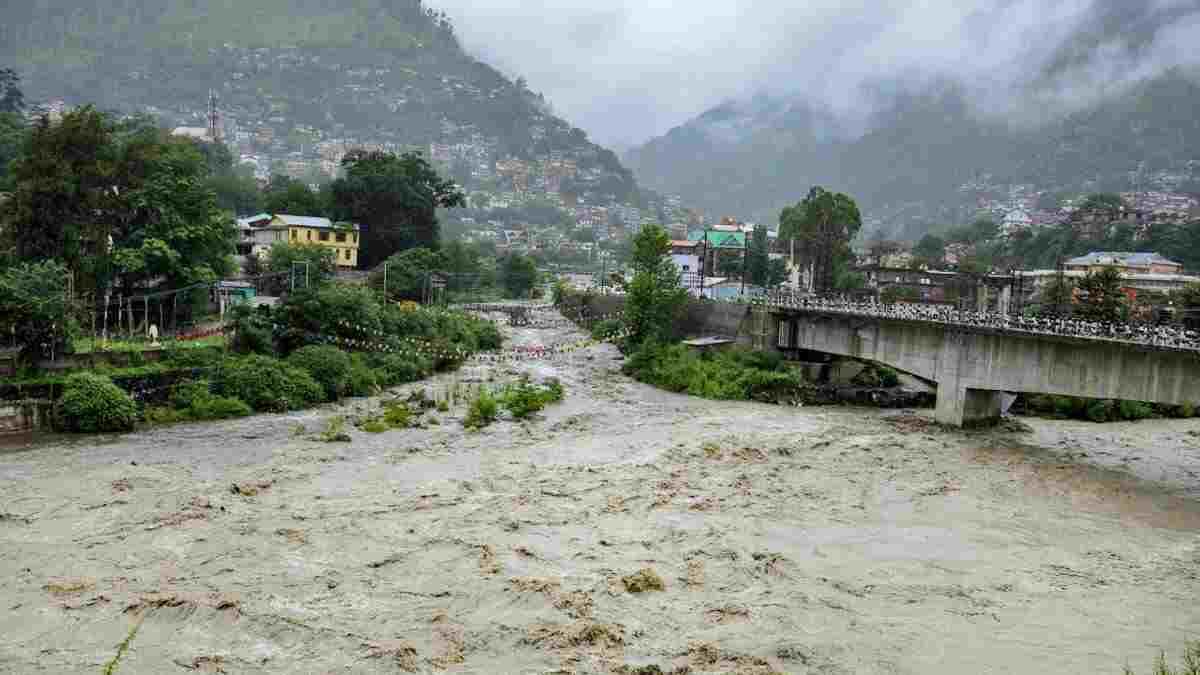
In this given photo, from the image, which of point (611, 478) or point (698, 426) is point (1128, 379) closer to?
point (698, 426)

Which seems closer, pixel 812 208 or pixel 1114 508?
pixel 1114 508

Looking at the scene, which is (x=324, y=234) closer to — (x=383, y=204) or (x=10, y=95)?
(x=383, y=204)

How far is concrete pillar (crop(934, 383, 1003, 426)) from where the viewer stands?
31.2 m

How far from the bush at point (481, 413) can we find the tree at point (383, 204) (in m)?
33.2

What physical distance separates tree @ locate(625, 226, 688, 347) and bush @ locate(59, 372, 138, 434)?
1048 inches

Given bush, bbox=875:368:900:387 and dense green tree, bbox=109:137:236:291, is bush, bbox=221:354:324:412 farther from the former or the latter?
bush, bbox=875:368:900:387

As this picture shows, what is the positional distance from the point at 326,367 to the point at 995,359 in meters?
23.9

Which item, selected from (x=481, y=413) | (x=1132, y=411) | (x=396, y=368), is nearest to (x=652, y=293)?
(x=396, y=368)

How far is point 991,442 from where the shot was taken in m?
29.2

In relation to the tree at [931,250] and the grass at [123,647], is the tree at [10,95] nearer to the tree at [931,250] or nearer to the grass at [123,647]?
the grass at [123,647]

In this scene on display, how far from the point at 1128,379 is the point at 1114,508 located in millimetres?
5394

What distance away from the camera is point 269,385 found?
3075 centimetres

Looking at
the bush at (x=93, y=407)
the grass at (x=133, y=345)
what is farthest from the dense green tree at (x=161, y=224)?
the bush at (x=93, y=407)

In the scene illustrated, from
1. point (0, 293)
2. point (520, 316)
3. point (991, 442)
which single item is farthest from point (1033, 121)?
point (0, 293)
